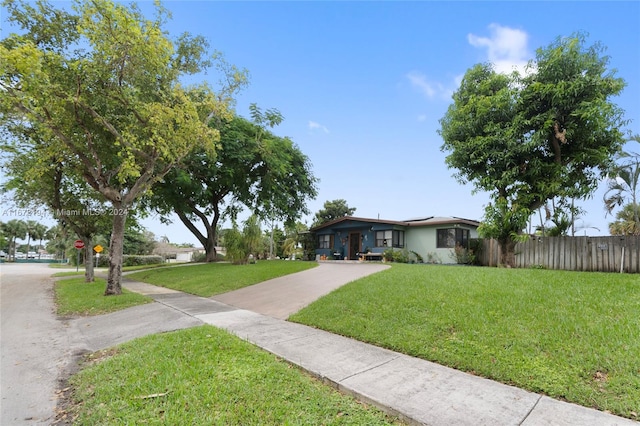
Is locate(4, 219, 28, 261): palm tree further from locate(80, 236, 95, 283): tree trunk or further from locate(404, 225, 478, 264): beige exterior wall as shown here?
locate(404, 225, 478, 264): beige exterior wall

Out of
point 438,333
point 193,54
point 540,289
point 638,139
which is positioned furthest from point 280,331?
point 638,139

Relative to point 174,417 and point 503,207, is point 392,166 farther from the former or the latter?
point 174,417

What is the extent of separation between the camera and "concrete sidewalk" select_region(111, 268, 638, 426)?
2.83m

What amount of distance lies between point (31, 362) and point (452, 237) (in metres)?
18.6

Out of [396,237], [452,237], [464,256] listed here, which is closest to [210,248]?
[396,237]

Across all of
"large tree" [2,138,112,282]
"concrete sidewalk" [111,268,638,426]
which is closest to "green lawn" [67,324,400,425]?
"concrete sidewalk" [111,268,638,426]

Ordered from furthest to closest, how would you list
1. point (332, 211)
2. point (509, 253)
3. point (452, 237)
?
point (332, 211), point (452, 237), point (509, 253)

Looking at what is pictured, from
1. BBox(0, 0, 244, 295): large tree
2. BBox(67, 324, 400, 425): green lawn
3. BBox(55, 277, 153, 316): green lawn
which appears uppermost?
BBox(0, 0, 244, 295): large tree

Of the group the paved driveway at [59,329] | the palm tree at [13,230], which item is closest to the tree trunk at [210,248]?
the paved driveway at [59,329]

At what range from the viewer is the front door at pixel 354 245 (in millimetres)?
22352

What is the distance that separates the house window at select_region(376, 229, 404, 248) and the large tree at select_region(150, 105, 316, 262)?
5.59 meters

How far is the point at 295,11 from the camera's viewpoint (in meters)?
10.4

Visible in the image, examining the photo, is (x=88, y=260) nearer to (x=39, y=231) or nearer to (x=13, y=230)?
(x=13, y=230)

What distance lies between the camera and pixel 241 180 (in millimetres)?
18984
